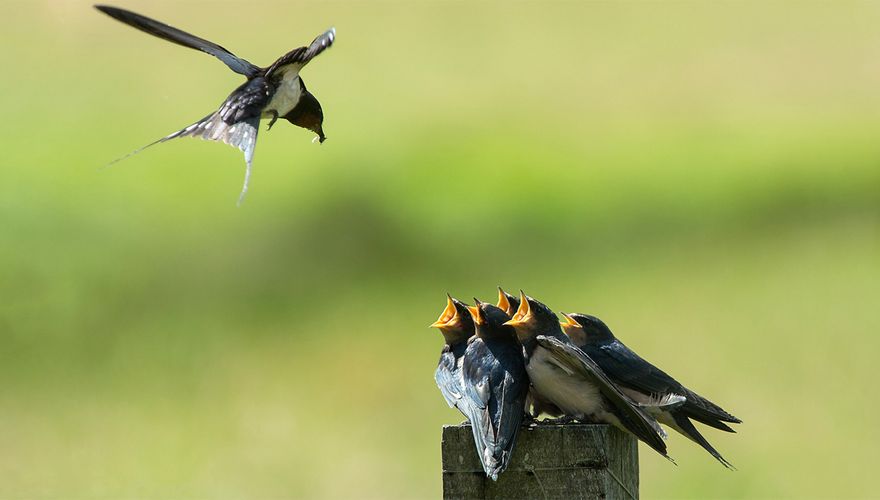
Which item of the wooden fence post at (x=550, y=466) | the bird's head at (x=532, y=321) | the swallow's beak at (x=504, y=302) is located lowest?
the wooden fence post at (x=550, y=466)

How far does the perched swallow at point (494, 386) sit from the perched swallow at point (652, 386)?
388 millimetres

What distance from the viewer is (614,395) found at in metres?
4.03

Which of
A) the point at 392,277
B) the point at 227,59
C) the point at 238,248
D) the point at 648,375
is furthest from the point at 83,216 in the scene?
the point at 648,375

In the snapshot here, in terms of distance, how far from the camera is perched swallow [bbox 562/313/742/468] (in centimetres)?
464

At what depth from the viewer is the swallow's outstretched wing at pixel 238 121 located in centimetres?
470

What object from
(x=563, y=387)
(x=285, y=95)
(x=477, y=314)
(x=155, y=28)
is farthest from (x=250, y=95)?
(x=563, y=387)

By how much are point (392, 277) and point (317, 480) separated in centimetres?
390

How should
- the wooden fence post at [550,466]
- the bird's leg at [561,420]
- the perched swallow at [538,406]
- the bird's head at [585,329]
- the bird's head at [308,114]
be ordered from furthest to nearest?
1. the bird's head at [308,114]
2. the bird's head at [585,329]
3. the perched swallow at [538,406]
4. the bird's leg at [561,420]
5. the wooden fence post at [550,466]

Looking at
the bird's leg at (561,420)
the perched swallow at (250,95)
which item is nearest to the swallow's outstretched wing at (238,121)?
the perched swallow at (250,95)

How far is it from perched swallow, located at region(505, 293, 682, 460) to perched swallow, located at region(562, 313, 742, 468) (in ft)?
0.39

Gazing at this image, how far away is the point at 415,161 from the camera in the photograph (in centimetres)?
1622

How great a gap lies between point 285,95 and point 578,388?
64.3 inches

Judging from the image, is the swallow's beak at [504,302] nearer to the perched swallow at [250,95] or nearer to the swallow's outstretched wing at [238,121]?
the perched swallow at [250,95]

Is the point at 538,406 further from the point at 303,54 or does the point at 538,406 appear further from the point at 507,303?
the point at 303,54
